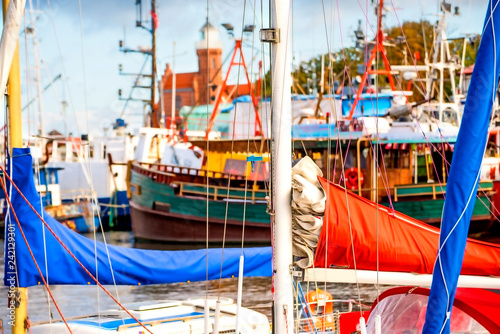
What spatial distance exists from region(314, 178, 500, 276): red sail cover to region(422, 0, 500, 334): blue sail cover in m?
1.25

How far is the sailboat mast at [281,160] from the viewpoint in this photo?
6.69m

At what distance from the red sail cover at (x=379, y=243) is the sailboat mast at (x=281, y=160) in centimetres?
38

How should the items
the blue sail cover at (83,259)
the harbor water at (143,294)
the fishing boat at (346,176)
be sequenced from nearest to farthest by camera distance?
the blue sail cover at (83,259)
the harbor water at (143,294)
the fishing boat at (346,176)

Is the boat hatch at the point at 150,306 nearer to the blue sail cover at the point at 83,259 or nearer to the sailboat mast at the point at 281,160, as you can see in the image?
the blue sail cover at the point at 83,259

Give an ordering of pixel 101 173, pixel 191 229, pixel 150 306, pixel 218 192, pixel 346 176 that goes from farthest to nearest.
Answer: pixel 101 173 → pixel 191 229 → pixel 218 192 → pixel 346 176 → pixel 150 306

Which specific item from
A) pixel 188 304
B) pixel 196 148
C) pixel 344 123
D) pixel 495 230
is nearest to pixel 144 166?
pixel 196 148

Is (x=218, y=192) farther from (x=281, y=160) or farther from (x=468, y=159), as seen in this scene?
(x=468, y=159)

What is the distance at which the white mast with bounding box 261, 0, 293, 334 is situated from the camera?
21.9 feet

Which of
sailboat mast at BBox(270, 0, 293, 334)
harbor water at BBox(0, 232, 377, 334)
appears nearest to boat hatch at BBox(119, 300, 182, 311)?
sailboat mast at BBox(270, 0, 293, 334)

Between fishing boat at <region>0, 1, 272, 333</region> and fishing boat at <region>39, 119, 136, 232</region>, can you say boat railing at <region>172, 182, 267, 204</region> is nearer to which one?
fishing boat at <region>39, 119, 136, 232</region>

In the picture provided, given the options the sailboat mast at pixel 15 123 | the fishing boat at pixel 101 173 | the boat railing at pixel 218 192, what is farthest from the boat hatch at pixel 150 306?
the fishing boat at pixel 101 173

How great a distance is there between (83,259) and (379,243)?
3.61 metres

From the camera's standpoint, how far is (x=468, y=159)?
18.8 feet

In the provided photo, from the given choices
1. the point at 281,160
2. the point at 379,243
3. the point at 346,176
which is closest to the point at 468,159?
the point at 379,243
